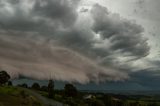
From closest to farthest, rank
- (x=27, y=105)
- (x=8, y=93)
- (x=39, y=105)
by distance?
(x=27, y=105)
(x=39, y=105)
(x=8, y=93)

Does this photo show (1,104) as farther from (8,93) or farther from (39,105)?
(8,93)

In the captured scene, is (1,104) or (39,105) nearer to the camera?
(1,104)

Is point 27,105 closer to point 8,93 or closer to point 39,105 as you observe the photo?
point 39,105

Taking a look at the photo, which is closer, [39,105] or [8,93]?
[39,105]

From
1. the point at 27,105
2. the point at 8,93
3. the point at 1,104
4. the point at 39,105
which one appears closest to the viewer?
the point at 1,104

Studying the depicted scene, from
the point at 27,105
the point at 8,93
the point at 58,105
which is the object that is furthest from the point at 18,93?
the point at 27,105

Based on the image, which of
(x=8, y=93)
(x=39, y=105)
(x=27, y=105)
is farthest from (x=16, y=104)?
(x=8, y=93)

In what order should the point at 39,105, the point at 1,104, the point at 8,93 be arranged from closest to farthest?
the point at 1,104 → the point at 39,105 → the point at 8,93

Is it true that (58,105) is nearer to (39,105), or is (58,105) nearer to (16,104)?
(39,105)
